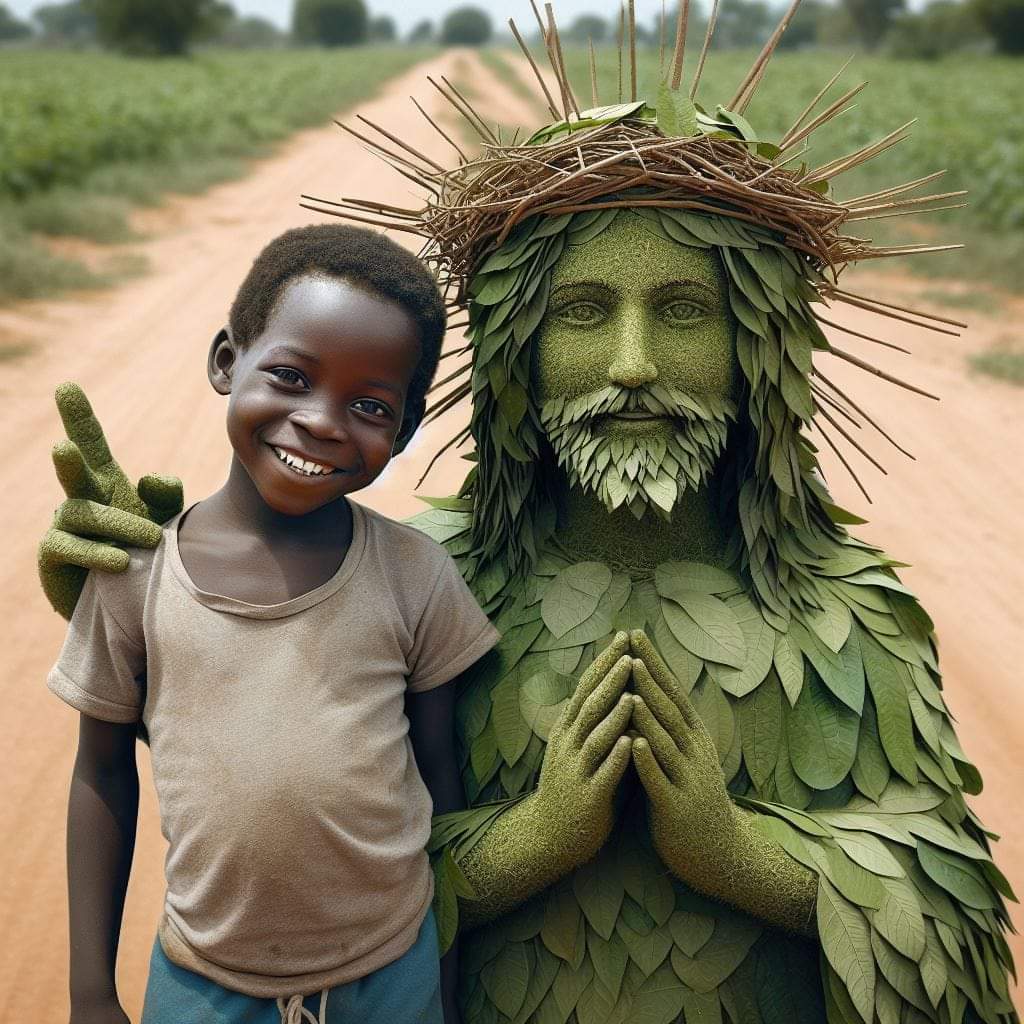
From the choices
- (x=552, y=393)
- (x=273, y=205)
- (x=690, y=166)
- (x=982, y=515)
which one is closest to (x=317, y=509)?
(x=552, y=393)

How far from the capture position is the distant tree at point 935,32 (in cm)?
3841

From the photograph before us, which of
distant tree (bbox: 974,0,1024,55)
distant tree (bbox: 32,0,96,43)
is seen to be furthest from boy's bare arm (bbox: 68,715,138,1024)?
distant tree (bbox: 32,0,96,43)

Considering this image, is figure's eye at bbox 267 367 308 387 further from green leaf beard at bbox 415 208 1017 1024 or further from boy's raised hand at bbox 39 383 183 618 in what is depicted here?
green leaf beard at bbox 415 208 1017 1024

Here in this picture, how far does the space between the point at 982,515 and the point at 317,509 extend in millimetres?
4830

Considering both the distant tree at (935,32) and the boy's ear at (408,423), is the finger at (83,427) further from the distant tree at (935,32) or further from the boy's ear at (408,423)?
the distant tree at (935,32)

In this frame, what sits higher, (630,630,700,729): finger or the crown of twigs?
the crown of twigs

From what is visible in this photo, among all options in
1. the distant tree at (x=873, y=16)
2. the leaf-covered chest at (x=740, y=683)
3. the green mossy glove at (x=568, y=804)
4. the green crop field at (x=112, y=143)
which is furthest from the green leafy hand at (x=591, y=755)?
the distant tree at (x=873, y=16)

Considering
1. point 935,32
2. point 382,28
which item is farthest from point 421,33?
point 935,32

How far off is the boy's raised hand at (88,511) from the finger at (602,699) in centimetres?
69

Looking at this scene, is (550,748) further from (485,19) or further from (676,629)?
(485,19)

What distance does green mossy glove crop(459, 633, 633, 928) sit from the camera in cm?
179

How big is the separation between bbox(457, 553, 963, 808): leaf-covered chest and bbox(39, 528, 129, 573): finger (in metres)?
0.64

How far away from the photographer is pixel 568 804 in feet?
5.96

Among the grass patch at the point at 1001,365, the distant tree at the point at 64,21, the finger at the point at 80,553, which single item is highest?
the finger at the point at 80,553
